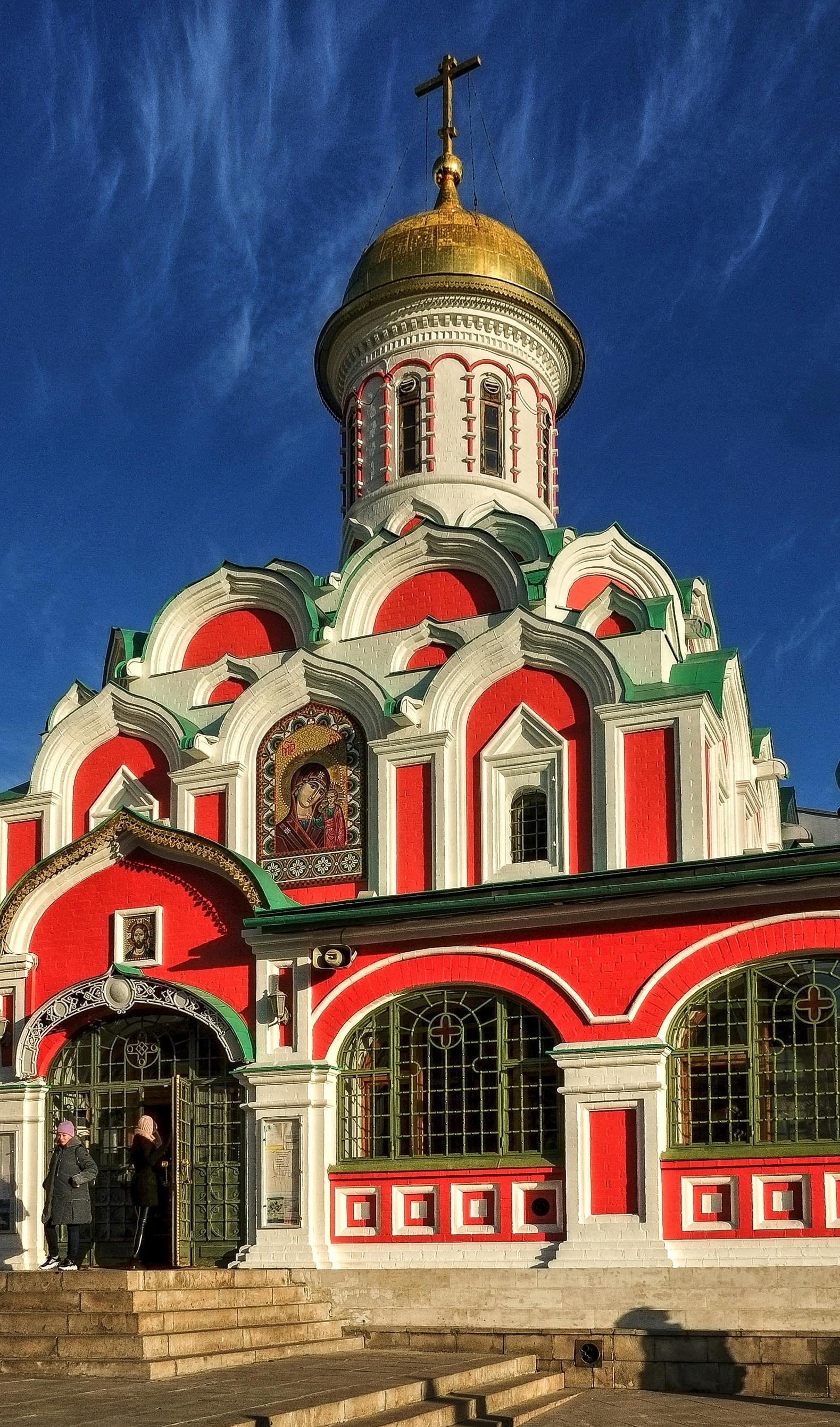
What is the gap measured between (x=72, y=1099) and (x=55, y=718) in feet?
13.1

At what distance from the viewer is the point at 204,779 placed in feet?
47.5

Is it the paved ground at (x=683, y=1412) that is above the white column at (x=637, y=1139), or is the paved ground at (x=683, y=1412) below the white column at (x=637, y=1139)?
below

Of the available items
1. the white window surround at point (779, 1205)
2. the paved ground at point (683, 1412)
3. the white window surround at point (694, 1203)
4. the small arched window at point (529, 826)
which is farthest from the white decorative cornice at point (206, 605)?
the paved ground at point (683, 1412)

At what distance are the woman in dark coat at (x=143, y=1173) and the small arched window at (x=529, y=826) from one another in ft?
12.1

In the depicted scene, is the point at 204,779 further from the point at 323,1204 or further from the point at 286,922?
the point at 323,1204

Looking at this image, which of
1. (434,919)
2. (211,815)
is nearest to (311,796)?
(211,815)

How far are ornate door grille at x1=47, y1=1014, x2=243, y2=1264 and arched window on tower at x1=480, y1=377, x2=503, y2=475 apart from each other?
299 inches

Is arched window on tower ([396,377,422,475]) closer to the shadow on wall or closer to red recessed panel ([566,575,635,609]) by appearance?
red recessed panel ([566,575,635,609])

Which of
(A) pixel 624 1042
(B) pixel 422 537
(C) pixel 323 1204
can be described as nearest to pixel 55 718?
(B) pixel 422 537

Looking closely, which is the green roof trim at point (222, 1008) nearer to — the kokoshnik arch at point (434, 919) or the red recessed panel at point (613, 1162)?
the kokoshnik arch at point (434, 919)

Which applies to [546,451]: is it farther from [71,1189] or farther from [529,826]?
[71,1189]

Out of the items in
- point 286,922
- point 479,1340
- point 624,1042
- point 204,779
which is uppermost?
point 204,779

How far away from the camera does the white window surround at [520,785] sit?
525 inches

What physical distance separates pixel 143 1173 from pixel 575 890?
373 centimetres
